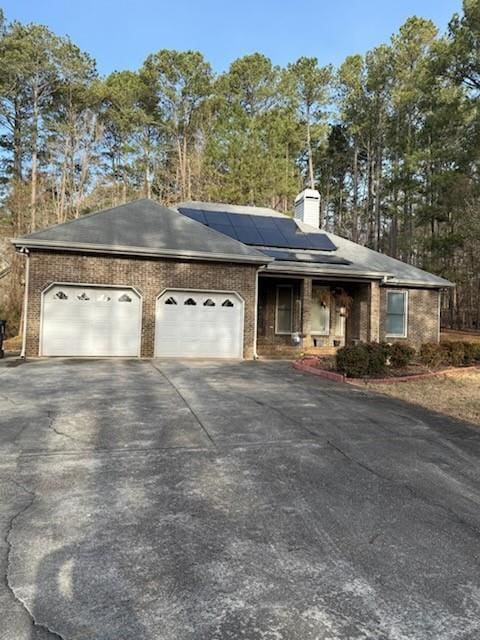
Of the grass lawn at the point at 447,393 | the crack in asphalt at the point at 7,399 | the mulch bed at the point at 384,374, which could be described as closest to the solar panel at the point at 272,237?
the mulch bed at the point at 384,374

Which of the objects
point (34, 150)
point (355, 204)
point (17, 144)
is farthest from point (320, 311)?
point (355, 204)

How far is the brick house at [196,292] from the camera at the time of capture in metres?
12.6

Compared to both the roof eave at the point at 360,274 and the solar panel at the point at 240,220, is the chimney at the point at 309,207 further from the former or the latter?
the roof eave at the point at 360,274

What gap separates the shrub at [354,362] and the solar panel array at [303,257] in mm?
5912

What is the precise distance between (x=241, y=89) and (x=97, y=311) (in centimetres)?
2314

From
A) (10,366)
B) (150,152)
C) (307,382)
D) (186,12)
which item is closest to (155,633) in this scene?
(307,382)

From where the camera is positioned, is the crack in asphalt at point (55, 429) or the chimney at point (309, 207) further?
the chimney at point (309, 207)

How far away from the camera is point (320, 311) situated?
17266 mm

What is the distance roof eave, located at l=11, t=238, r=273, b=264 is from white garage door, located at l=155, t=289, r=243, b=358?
3.38 ft

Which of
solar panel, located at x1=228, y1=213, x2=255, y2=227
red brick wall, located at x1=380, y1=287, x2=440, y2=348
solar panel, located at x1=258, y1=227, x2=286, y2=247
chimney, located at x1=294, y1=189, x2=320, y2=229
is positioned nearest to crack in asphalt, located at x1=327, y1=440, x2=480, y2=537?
solar panel, located at x1=258, y1=227, x2=286, y2=247

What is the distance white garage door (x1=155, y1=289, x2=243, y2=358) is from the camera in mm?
13352

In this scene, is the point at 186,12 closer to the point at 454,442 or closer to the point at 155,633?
the point at 454,442

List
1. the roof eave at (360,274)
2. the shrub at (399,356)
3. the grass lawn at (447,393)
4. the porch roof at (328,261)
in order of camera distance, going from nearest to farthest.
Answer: the grass lawn at (447,393)
the shrub at (399,356)
the roof eave at (360,274)
the porch roof at (328,261)

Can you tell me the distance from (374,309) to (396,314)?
4.23ft
